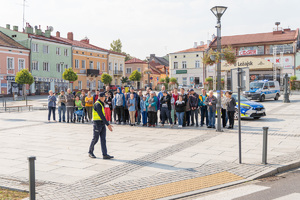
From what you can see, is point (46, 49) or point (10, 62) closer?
point (10, 62)

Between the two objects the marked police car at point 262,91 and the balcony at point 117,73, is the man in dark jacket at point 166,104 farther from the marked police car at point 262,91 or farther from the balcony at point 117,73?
the balcony at point 117,73

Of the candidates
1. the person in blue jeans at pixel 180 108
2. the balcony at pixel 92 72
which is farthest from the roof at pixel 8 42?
the person in blue jeans at pixel 180 108

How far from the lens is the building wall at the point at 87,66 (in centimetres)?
5553

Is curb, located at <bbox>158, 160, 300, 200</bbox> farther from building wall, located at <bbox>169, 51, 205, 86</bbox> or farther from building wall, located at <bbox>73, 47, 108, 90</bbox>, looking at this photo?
building wall, located at <bbox>169, 51, 205, 86</bbox>

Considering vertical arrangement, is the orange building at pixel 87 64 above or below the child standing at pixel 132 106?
above

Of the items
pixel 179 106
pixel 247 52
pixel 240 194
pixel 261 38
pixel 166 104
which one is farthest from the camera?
pixel 261 38

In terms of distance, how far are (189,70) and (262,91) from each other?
37207 mm

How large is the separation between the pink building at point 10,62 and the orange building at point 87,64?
10.0 m

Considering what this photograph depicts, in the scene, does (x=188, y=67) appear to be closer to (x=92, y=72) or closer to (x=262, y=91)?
(x=92, y=72)

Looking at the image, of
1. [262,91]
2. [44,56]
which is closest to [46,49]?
[44,56]

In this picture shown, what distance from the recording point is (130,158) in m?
8.44

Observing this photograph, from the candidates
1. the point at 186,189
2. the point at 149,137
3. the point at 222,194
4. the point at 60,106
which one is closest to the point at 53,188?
the point at 186,189

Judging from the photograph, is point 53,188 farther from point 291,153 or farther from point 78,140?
point 291,153

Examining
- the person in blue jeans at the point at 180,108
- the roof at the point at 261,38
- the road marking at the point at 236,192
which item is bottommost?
the road marking at the point at 236,192
